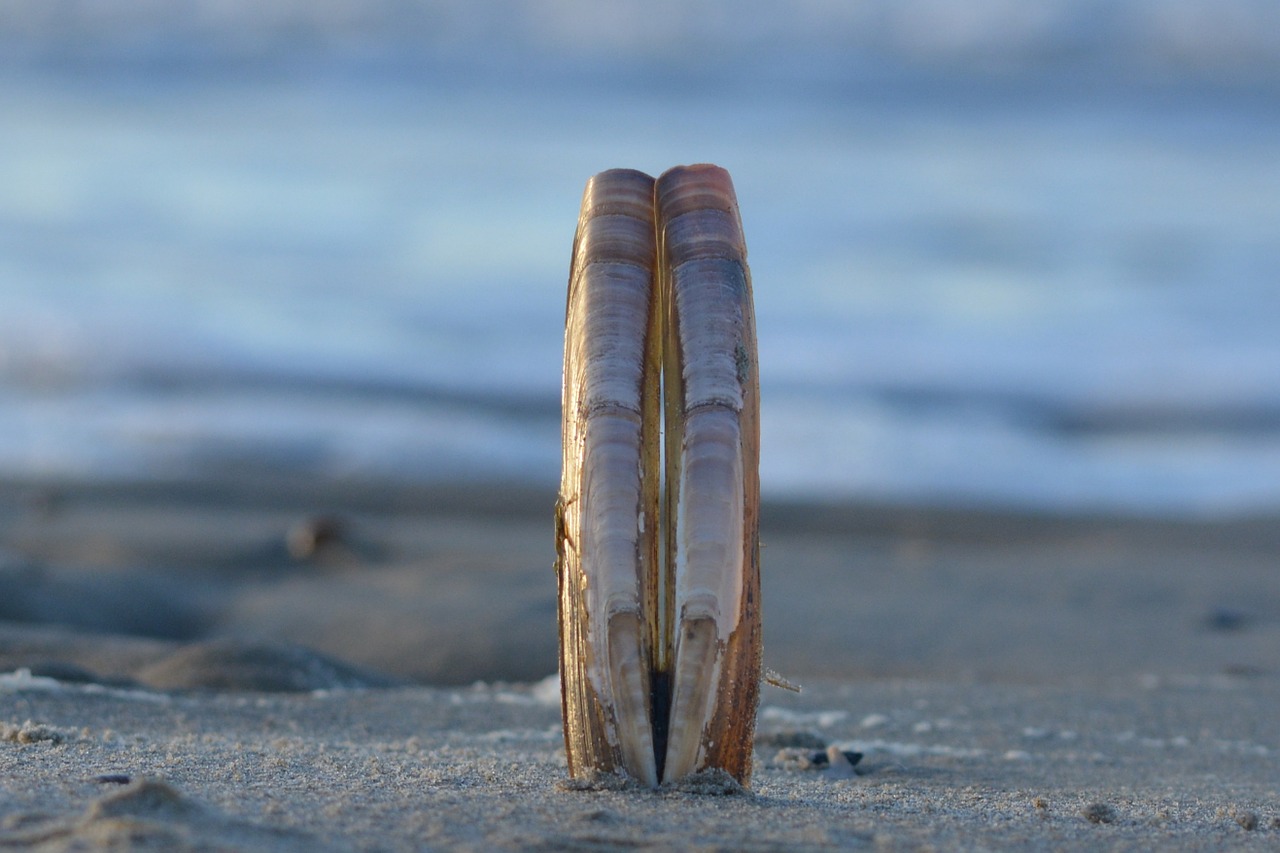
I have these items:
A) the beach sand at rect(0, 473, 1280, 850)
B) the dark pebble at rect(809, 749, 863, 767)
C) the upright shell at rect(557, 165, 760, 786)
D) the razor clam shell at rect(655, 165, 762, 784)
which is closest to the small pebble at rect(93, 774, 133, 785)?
the beach sand at rect(0, 473, 1280, 850)

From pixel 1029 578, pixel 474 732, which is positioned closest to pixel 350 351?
pixel 1029 578

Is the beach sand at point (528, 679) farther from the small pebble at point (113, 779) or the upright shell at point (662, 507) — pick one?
the upright shell at point (662, 507)

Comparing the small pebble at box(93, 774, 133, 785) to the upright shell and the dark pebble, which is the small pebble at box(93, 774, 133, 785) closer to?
the upright shell

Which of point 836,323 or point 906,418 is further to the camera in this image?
point 836,323

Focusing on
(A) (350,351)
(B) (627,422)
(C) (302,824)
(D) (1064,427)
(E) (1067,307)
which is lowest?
(C) (302,824)

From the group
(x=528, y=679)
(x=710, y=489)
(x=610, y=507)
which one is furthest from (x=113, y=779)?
(x=528, y=679)

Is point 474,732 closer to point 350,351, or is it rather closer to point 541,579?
point 541,579

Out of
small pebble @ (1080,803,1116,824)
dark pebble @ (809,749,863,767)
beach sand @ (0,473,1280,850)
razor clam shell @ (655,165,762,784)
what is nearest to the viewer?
beach sand @ (0,473,1280,850)
